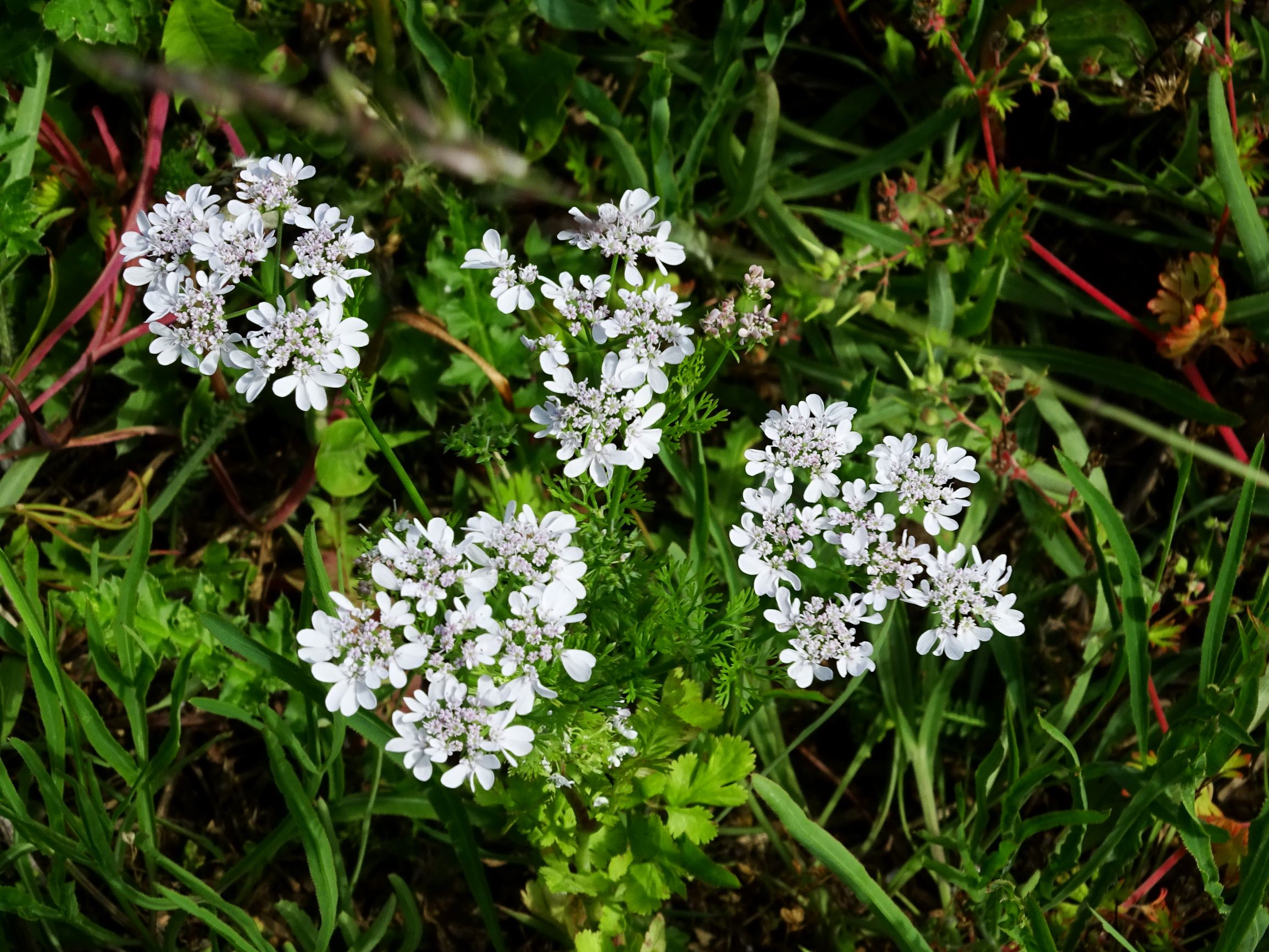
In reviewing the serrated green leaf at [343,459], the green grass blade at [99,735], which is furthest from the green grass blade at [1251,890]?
the green grass blade at [99,735]

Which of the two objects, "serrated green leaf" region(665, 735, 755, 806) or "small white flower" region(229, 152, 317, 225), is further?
"serrated green leaf" region(665, 735, 755, 806)

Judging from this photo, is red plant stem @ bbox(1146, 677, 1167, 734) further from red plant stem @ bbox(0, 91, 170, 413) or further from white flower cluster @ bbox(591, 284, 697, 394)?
red plant stem @ bbox(0, 91, 170, 413)

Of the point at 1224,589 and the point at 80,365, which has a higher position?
the point at 1224,589

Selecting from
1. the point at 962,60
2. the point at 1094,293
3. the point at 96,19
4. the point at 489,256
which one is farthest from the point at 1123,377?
the point at 96,19

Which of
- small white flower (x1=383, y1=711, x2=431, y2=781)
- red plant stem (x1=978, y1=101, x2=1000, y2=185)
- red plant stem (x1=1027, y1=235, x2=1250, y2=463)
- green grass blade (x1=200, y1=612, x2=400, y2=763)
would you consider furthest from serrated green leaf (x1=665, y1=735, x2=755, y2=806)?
red plant stem (x1=978, y1=101, x2=1000, y2=185)

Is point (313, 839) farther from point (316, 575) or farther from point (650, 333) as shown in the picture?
point (650, 333)

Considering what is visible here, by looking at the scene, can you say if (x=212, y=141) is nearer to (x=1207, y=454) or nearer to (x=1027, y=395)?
(x=1027, y=395)
